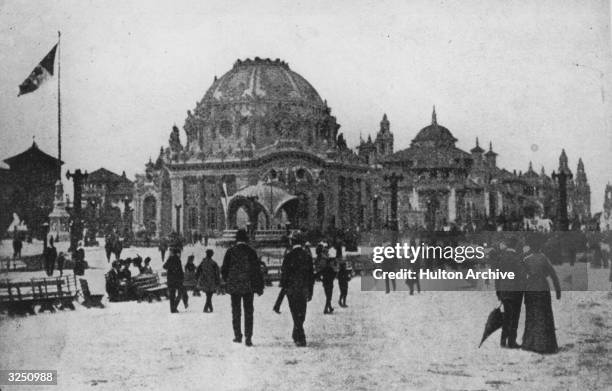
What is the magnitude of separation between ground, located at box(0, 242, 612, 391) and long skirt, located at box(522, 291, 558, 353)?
0.13 meters

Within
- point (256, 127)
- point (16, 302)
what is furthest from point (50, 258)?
point (256, 127)

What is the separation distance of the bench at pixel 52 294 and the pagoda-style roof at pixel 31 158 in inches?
76.6

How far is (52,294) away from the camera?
10.7 m

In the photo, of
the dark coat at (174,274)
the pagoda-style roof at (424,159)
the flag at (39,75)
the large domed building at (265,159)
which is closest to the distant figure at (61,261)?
the dark coat at (174,274)

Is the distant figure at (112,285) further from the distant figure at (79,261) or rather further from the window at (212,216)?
the window at (212,216)

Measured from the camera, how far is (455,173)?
29.7m

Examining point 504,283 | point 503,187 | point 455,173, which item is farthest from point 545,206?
point 504,283

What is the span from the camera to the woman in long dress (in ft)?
28.4

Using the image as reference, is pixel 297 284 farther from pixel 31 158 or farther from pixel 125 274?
pixel 31 158

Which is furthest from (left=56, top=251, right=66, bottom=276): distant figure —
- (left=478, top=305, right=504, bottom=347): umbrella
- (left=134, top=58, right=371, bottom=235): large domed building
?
(left=134, top=58, right=371, bottom=235): large domed building

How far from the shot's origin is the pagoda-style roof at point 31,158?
1155 cm

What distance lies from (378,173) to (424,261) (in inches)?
987

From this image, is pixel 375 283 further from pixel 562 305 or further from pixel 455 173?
pixel 455 173

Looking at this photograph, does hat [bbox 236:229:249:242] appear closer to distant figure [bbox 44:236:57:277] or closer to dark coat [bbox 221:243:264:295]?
dark coat [bbox 221:243:264:295]
